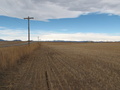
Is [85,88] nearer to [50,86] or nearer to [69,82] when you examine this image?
[69,82]

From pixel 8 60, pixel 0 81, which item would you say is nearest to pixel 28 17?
pixel 8 60

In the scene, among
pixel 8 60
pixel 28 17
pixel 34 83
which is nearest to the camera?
pixel 34 83

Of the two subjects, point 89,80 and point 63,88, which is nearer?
point 63,88

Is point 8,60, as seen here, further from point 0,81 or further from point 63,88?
point 63,88

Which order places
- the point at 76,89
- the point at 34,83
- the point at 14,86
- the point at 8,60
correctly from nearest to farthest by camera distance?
1. the point at 76,89
2. the point at 14,86
3. the point at 34,83
4. the point at 8,60

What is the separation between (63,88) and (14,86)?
2261mm

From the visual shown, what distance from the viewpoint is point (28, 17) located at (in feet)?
117

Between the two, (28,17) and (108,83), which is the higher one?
(28,17)

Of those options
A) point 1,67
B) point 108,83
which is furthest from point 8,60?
point 108,83

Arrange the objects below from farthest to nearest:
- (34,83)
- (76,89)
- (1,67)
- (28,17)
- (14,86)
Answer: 1. (28,17)
2. (1,67)
3. (34,83)
4. (14,86)
5. (76,89)

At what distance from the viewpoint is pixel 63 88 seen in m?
6.02

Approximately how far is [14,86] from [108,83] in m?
4.45

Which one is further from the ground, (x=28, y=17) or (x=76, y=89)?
(x=28, y=17)

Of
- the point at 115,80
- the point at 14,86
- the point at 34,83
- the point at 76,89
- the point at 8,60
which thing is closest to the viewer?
the point at 76,89
